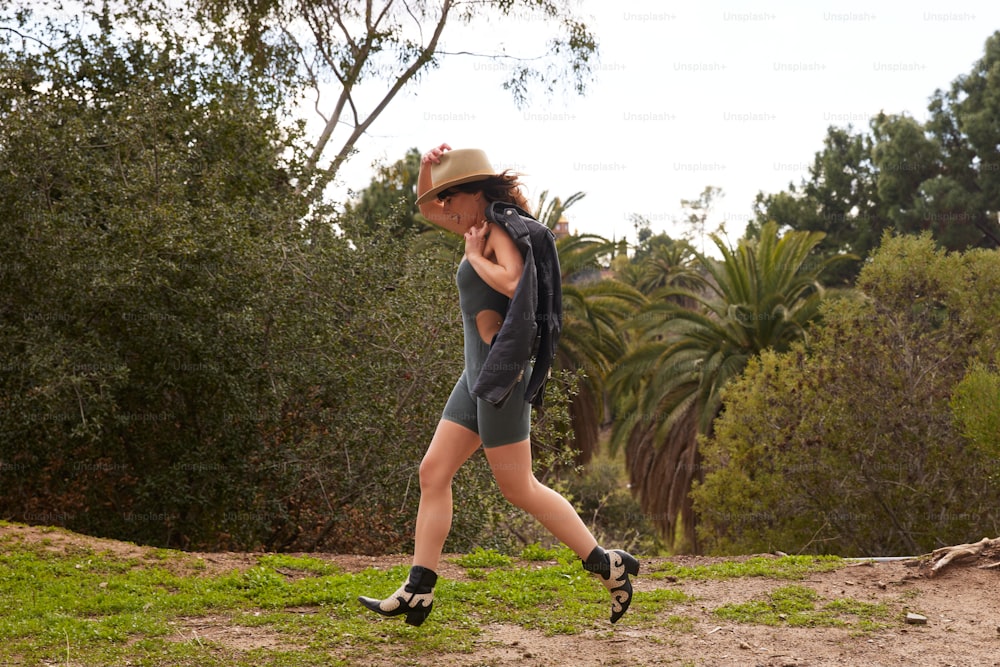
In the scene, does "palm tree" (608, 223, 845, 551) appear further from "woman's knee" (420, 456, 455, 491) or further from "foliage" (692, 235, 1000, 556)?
"woman's knee" (420, 456, 455, 491)

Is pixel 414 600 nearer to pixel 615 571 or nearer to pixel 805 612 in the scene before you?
pixel 615 571

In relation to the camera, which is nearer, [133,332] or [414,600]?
[414,600]

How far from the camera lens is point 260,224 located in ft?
36.3

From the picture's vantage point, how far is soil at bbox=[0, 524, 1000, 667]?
396cm

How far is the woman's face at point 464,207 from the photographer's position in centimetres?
424

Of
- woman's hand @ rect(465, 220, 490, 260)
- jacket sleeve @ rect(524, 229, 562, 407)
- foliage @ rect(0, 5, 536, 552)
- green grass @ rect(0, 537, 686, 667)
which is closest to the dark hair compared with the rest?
woman's hand @ rect(465, 220, 490, 260)

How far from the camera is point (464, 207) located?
14.0 ft

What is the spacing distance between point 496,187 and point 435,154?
302 mm

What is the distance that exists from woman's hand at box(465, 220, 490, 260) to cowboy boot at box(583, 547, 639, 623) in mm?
1352

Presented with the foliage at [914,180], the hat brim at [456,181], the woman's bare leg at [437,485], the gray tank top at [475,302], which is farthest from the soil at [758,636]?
the foliage at [914,180]

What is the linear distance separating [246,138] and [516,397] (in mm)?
9757

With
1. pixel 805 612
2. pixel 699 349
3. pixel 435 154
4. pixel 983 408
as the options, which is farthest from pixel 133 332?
pixel 699 349

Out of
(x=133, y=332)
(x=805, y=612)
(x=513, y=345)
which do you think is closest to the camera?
(x=513, y=345)

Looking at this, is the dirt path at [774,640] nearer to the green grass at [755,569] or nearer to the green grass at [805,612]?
the green grass at [805,612]
